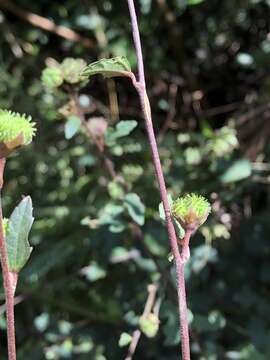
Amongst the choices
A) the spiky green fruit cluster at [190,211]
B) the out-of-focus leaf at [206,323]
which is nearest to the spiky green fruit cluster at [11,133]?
the spiky green fruit cluster at [190,211]

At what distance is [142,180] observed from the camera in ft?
4.43

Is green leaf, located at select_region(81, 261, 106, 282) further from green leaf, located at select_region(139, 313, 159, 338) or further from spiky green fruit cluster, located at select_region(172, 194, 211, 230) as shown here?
spiky green fruit cluster, located at select_region(172, 194, 211, 230)

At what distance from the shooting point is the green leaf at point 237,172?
122 centimetres

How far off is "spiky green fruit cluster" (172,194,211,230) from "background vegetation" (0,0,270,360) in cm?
39

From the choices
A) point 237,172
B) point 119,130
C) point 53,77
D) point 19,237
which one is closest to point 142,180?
point 237,172

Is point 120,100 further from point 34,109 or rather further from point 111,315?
point 111,315

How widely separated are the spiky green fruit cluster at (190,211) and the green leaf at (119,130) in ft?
1.29

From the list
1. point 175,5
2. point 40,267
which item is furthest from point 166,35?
point 40,267

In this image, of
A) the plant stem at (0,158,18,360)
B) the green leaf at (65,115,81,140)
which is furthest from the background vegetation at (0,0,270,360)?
the plant stem at (0,158,18,360)

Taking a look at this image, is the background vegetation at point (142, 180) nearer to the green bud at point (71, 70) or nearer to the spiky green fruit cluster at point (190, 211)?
the green bud at point (71, 70)

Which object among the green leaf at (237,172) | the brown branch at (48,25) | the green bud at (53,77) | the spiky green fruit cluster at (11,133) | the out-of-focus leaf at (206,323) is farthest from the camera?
the brown branch at (48,25)

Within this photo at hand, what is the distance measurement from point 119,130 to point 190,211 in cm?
43

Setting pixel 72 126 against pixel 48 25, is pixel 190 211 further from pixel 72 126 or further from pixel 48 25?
pixel 48 25

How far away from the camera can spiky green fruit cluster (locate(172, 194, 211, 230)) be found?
25.1 inches
